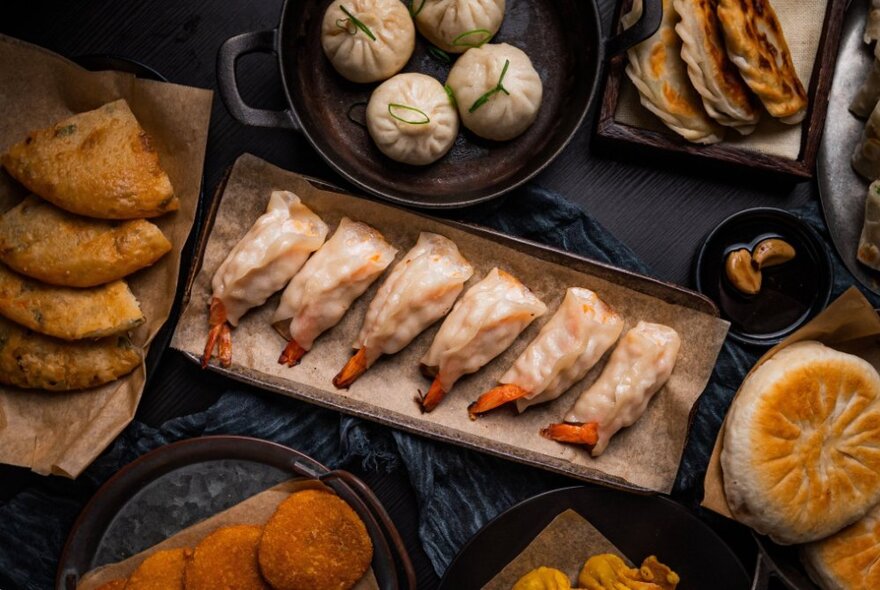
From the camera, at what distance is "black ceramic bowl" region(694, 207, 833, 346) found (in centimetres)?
285

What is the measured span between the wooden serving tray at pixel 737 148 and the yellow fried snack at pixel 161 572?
2070 millimetres

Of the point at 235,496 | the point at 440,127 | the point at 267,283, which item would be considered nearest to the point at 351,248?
the point at 267,283

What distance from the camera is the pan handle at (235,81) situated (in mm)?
2453

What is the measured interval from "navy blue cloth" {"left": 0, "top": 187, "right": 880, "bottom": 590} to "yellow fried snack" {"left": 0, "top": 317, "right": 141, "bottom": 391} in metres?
0.28

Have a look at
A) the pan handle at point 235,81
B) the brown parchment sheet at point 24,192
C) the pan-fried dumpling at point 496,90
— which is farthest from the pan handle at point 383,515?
the pan-fried dumpling at point 496,90

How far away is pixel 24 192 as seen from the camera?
2697 millimetres

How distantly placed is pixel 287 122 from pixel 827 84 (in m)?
1.88

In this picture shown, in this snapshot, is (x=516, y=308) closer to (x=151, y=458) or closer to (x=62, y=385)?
(x=151, y=458)

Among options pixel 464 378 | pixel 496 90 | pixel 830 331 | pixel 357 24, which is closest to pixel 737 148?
pixel 830 331

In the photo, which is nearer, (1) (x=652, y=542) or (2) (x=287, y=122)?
(2) (x=287, y=122)

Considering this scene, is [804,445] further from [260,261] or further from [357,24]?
[357,24]

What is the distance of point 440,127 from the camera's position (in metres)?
2.65

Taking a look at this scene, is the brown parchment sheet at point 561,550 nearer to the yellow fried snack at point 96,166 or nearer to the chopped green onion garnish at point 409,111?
the chopped green onion garnish at point 409,111

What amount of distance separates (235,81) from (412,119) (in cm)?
58
